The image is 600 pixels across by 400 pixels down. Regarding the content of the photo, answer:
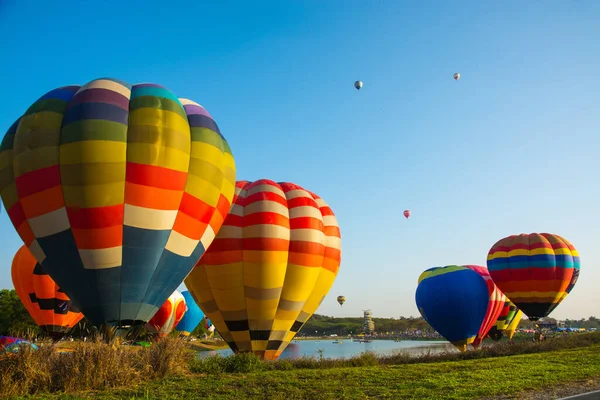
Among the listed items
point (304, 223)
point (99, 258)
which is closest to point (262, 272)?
point (304, 223)

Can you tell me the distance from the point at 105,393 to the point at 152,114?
6.56m

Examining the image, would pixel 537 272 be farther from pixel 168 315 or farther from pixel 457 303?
pixel 168 315

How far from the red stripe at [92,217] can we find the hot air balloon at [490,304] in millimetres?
22906

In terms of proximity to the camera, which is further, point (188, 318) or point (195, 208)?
point (188, 318)

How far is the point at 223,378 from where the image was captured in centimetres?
976

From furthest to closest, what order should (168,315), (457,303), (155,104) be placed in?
(168,315), (457,303), (155,104)

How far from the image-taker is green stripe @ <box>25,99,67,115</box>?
11.4 m

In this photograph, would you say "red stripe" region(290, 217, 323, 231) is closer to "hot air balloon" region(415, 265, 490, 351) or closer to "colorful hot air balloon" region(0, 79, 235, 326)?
"colorful hot air balloon" region(0, 79, 235, 326)

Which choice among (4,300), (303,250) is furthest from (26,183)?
(4,300)

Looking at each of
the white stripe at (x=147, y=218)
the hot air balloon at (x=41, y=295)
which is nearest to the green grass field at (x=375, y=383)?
the white stripe at (x=147, y=218)

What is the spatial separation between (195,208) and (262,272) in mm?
4317

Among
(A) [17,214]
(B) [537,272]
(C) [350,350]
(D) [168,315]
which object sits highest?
(A) [17,214]

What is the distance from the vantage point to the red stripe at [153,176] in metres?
10.9

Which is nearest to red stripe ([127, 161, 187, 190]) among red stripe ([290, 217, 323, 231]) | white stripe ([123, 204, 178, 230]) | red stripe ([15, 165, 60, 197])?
white stripe ([123, 204, 178, 230])
